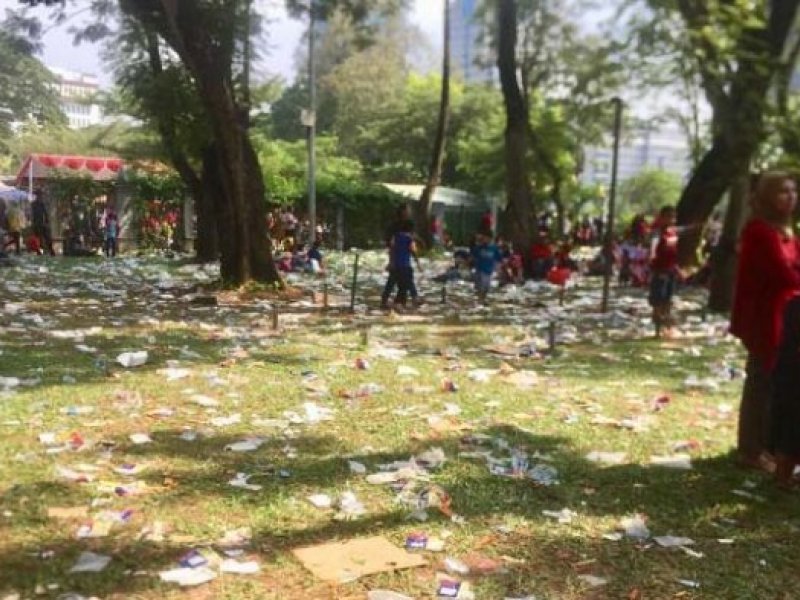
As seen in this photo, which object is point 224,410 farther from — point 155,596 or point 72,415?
point 155,596

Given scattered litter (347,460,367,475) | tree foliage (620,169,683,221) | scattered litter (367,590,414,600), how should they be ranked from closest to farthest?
1. scattered litter (367,590,414,600)
2. scattered litter (347,460,367,475)
3. tree foliage (620,169,683,221)

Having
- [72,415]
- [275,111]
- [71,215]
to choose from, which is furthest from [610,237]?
[275,111]

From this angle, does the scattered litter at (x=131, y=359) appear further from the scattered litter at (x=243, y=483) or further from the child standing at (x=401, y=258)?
the child standing at (x=401, y=258)

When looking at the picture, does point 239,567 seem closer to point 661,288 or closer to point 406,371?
point 406,371

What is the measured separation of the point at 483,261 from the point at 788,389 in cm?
956

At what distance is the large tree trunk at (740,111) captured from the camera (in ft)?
33.5

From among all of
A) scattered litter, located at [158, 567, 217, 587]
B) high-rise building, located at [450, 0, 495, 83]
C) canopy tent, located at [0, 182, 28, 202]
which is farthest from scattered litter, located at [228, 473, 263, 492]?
high-rise building, located at [450, 0, 495, 83]

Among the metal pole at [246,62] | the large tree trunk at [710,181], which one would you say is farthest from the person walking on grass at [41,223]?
the large tree trunk at [710,181]

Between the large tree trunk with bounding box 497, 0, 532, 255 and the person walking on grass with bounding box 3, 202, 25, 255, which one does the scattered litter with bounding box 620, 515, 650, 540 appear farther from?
the person walking on grass with bounding box 3, 202, 25, 255

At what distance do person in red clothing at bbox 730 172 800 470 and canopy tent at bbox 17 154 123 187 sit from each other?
23965mm

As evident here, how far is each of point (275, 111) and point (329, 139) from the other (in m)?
12.4

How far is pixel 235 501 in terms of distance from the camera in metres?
4.31

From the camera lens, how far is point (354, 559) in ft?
12.2

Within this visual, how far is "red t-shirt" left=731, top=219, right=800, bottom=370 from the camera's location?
15.4 ft
